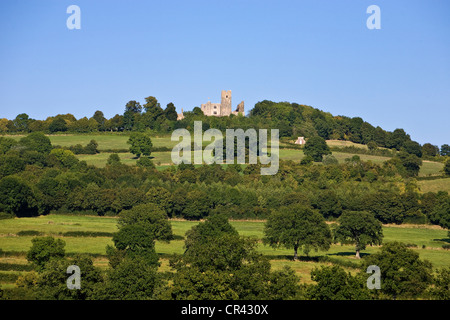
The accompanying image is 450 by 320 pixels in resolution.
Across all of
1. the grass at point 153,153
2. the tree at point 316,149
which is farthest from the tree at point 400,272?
the tree at point 316,149

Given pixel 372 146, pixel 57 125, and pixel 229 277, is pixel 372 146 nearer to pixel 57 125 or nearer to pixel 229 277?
pixel 57 125

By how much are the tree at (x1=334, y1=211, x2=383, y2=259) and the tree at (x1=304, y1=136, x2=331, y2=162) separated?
8446 cm

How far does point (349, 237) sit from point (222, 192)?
41.1 meters

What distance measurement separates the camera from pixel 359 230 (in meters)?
79.8

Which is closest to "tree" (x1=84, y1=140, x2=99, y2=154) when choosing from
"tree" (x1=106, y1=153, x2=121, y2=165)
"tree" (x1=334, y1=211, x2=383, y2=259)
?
"tree" (x1=106, y1=153, x2=121, y2=165)

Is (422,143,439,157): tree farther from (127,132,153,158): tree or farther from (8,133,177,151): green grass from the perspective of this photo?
(127,132,153,158): tree

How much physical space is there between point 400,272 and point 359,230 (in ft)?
87.6

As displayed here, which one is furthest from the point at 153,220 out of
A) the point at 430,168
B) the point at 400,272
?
the point at 430,168

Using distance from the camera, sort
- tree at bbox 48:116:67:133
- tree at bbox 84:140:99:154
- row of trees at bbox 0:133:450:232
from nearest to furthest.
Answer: row of trees at bbox 0:133:450:232 < tree at bbox 84:140:99:154 < tree at bbox 48:116:67:133

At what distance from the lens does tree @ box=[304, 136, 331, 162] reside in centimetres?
16488

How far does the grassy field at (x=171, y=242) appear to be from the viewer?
7069 cm

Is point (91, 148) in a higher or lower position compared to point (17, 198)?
higher

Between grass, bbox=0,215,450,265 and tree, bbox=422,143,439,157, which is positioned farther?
tree, bbox=422,143,439,157

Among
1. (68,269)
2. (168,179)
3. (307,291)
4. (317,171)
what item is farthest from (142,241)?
(317,171)
